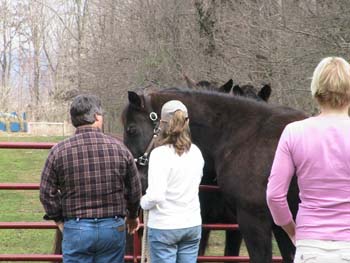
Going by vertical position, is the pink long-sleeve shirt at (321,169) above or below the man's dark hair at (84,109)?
below

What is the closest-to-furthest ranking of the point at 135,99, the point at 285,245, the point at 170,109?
the point at 170,109 → the point at 285,245 → the point at 135,99

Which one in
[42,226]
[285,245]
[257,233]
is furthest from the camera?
[42,226]

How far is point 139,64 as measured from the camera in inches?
899

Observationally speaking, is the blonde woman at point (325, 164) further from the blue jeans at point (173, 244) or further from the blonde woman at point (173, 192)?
the blue jeans at point (173, 244)

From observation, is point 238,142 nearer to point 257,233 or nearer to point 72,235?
point 257,233

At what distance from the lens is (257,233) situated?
493cm

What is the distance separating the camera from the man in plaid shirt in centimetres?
416

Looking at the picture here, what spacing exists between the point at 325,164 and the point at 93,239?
1.74 m

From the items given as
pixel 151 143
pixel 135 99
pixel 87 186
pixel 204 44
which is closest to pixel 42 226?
pixel 151 143

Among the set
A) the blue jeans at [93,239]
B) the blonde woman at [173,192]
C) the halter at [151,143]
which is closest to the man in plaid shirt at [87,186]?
the blue jeans at [93,239]

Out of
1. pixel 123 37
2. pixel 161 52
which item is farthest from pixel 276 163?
pixel 123 37

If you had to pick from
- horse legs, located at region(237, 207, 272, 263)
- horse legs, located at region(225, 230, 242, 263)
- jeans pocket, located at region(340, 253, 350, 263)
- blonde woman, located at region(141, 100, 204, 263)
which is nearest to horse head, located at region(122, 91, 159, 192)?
horse legs, located at region(237, 207, 272, 263)

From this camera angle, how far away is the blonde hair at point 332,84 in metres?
2.95

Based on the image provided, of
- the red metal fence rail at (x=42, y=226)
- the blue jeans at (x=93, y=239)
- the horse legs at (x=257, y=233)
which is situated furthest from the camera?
the red metal fence rail at (x=42, y=226)
